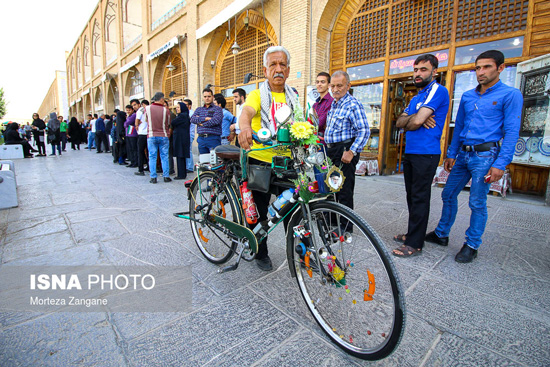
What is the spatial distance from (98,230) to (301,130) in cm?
302

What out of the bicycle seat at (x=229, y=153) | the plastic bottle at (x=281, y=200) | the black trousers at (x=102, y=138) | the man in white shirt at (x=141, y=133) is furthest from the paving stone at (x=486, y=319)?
the black trousers at (x=102, y=138)

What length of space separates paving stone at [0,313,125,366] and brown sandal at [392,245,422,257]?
2.39m

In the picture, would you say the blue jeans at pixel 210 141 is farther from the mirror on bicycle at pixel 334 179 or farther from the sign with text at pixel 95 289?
the mirror on bicycle at pixel 334 179

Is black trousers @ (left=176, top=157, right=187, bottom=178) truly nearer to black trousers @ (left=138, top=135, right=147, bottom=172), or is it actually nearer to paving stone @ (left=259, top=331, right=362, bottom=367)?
black trousers @ (left=138, top=135, right=147, bottom=172)

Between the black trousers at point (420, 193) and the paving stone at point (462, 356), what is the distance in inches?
49.5

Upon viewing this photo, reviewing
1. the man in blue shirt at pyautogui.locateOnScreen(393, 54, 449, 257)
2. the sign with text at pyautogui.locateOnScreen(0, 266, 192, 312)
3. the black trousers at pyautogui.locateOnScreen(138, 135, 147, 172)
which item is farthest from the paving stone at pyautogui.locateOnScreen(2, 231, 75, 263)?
the black trousers at pyautogui.locateOnScreen(138, 135, 147, 172)

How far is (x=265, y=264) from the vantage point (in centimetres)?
252

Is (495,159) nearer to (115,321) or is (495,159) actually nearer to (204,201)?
(204,201)

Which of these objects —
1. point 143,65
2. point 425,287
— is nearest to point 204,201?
point 425,287

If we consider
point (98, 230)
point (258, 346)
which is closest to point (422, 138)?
point (258, 346)

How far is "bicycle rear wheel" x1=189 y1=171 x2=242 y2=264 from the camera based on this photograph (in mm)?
2431

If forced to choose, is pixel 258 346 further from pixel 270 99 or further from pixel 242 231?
pixel 270 99

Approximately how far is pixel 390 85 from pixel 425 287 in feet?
20.5

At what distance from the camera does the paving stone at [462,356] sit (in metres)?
1.50
